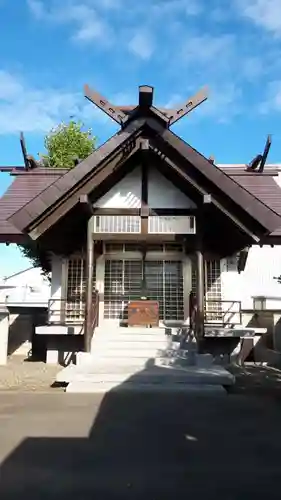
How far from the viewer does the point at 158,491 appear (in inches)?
142

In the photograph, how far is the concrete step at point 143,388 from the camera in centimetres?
774

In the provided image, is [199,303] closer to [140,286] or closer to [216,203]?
[216,203]

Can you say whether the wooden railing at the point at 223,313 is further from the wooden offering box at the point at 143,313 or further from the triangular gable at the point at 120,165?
the triangular gable at the point at 120,165

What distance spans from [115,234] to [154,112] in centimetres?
319

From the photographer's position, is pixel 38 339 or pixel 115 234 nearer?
pixel 115 234

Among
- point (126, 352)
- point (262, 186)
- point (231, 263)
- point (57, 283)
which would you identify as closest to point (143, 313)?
point (126, 352)

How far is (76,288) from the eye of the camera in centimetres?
1293

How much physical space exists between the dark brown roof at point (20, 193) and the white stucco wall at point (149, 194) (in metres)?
2.53

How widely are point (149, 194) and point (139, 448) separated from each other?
8000mm

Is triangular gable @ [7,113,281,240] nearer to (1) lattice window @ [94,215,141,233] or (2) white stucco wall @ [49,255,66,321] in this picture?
(1) lattice window @ [94,215,141,233]

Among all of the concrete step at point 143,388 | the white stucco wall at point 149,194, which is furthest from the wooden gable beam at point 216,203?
the concrete step at point 143,388

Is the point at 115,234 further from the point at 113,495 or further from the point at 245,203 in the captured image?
the point at 113,495

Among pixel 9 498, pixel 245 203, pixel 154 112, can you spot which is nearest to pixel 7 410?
pixel 9 498

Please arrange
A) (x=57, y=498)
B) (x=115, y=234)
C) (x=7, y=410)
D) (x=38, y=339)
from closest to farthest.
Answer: (x=57, y=498) → (x=7, y=410) → (x=115, y=234) → (x=38, y=339)
